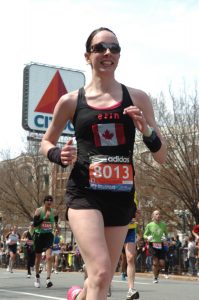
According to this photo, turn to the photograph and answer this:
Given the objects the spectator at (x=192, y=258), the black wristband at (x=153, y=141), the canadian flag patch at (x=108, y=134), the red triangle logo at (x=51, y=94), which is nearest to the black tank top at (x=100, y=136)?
the canadian flag patch at (x=108, y=134)

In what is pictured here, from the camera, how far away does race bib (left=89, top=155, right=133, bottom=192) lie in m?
4.63

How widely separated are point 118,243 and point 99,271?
385mm

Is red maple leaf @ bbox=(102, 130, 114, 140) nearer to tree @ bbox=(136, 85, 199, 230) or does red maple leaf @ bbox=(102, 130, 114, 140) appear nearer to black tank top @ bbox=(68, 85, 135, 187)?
black tank top @ bbox=(68, 85, 135, 187)

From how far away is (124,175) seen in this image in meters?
4.69

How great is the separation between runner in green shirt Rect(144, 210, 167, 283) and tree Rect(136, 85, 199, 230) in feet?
69.6

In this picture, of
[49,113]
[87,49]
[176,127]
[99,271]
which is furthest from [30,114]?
[176,127]

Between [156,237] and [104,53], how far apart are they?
12.3m

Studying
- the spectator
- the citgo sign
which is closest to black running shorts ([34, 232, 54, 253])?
the citgo sign

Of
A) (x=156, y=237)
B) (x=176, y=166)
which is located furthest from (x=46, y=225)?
(x=176, y=166)

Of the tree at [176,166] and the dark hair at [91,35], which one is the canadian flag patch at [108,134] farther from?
the tree at [176,166]

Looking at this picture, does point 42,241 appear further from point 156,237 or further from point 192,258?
point 192,258

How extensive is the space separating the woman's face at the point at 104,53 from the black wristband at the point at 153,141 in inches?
22.4

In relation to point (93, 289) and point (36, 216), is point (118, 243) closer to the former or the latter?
point (93, 289)

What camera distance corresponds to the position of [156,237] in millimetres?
16734
